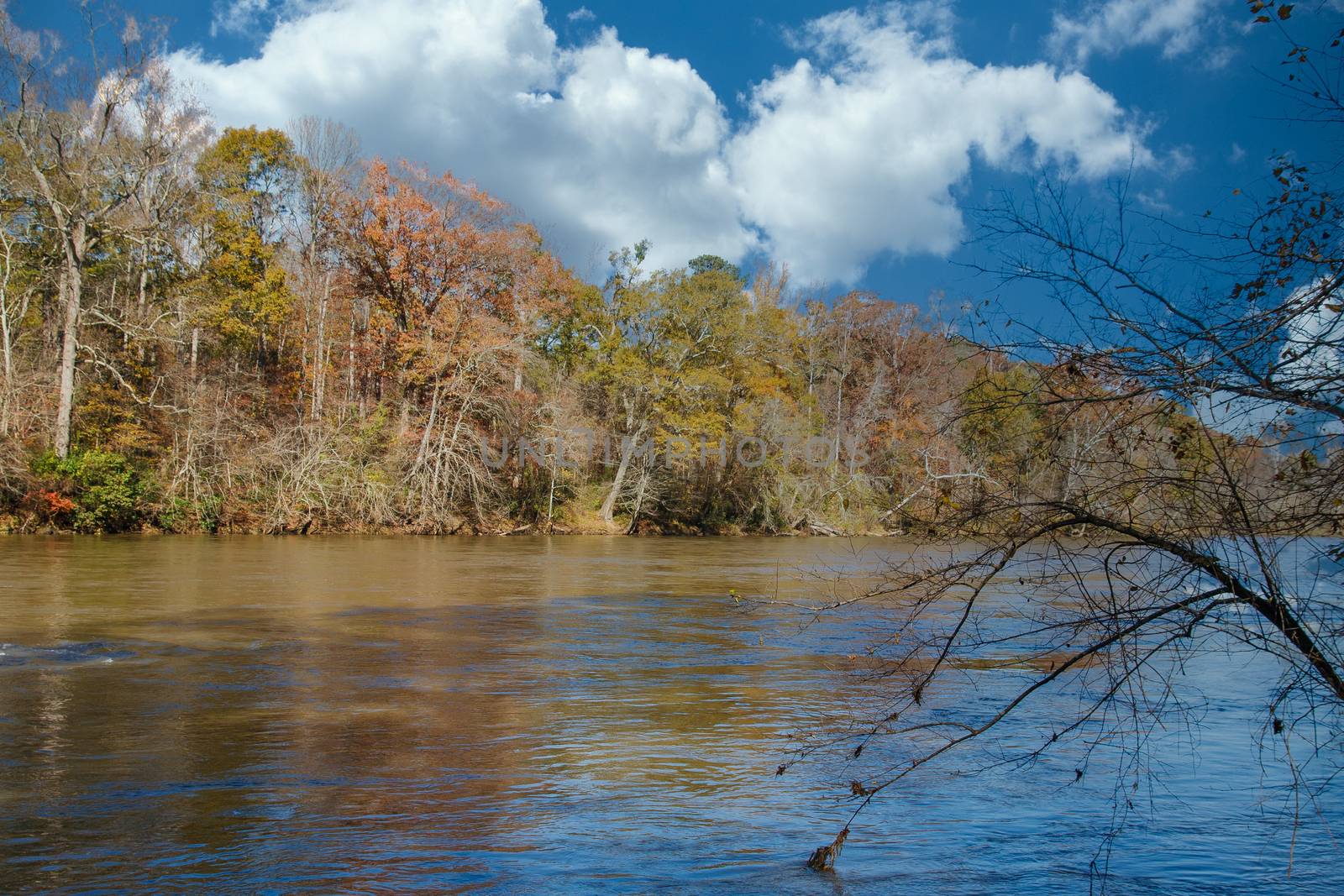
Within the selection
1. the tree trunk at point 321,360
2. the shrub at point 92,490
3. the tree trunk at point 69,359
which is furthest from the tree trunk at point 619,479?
the tree trunk at point 69,359

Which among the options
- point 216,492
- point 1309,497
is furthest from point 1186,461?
point 216,492

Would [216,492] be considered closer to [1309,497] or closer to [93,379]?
[93,379]

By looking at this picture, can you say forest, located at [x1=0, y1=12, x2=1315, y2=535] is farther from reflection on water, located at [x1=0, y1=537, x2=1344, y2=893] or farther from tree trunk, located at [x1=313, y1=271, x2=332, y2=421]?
reflection on water, located at [x1=0, y1=537, x2=1344, y2=893]

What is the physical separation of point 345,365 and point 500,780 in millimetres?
38038

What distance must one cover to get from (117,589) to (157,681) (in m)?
7.94

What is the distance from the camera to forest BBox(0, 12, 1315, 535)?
3094 cm

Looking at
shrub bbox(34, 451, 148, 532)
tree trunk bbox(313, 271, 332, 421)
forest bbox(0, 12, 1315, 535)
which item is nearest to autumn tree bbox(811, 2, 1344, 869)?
forest bbox(0, 12, 1315, 535)

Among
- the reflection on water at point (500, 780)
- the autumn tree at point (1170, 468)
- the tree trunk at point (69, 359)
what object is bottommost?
the reflection on water at point (500, 780)

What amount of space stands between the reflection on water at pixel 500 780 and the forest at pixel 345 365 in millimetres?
12880

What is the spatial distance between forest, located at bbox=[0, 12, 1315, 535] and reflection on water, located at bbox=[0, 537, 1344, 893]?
12880 millimetres

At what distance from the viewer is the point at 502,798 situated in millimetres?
6574

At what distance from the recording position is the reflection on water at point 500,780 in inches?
217

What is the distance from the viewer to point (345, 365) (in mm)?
42656

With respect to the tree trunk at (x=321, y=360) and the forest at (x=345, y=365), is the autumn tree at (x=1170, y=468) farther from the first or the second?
the tree trunk at (x=321, y=360)
